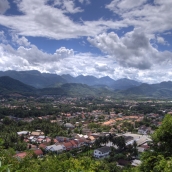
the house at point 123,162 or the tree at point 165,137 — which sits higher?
the tree at point 165,137

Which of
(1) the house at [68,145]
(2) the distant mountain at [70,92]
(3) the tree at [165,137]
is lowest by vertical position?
(1) the house at [68,145]

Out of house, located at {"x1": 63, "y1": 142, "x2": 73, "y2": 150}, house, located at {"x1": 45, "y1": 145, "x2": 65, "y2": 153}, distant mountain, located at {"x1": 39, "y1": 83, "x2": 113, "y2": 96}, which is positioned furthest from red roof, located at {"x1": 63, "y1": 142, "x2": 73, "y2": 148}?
distant mountain, located at {"x1": 39, "y1": 83, "x2": 113, "y2": 96}

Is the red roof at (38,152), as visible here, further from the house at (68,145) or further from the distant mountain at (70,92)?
the distant mountain at (70,92)

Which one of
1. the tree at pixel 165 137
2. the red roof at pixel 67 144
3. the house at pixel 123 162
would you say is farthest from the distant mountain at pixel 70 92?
the tree at pixel 165 137

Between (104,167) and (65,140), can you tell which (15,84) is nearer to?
(65,140)

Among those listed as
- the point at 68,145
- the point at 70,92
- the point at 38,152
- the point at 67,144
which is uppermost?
the point at 70,92

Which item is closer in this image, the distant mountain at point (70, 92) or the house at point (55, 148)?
the house at point (55, 148)

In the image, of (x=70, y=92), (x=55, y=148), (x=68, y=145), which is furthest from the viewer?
(x=70, y=92)

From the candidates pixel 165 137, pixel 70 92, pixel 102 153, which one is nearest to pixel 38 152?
pixel 102 153

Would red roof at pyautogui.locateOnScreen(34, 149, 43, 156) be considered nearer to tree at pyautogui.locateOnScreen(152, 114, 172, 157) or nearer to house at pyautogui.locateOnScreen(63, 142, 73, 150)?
house at pyautogui.locateOnScreen(63, 142, 73, 150)

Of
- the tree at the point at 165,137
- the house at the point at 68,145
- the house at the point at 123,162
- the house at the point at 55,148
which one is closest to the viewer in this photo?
the tree at the point at 165,137

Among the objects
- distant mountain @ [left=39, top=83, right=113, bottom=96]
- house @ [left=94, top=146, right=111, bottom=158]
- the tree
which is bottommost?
house @ [left=94, top=146, right=111, bottom=158]

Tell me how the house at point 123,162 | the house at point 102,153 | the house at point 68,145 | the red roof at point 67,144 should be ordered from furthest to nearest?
the red roof at point 67,144, the house at point 68,145, the house at point 102,153, the house at point 123,162

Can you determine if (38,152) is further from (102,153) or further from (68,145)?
(102,153)
